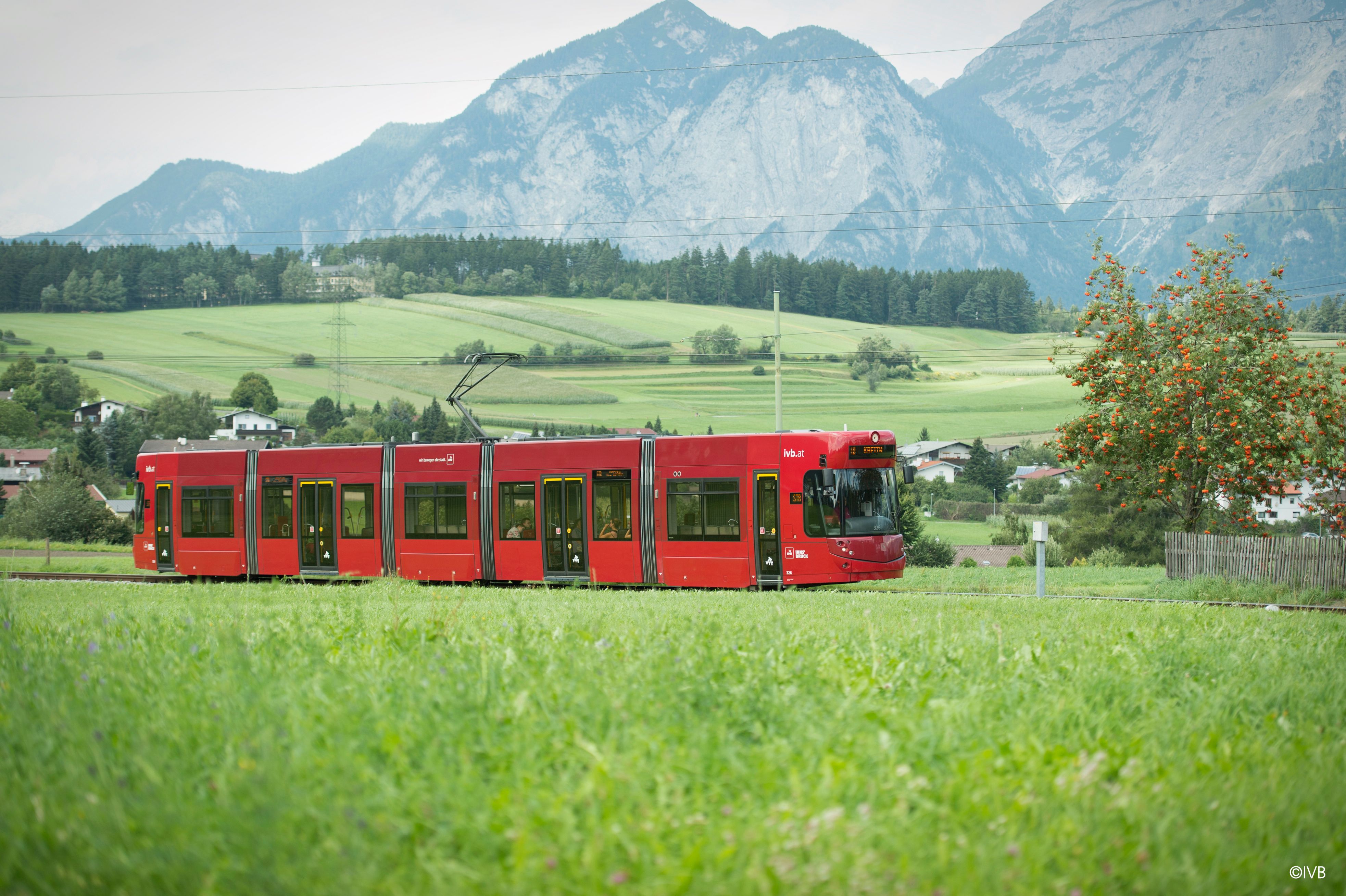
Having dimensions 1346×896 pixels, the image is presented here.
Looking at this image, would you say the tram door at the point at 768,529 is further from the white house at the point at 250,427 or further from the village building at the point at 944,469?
the village building at the point at 944,469

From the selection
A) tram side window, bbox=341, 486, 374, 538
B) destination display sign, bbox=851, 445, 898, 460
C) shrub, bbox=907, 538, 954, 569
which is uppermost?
destination display sign, bbox=851, 445, 898, 460

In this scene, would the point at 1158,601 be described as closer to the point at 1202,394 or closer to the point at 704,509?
the point at 1202,394

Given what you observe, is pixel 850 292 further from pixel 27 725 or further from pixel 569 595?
pixel 27 725

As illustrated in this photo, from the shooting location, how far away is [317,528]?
23.8m

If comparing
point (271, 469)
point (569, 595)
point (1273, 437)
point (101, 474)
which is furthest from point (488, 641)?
point (101, 474)

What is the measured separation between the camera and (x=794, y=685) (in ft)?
18.3

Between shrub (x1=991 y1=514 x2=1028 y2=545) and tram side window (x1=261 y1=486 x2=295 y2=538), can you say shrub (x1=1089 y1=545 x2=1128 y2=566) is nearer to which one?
shrub (x1=991 y1=514 x2=1028 y2=545)

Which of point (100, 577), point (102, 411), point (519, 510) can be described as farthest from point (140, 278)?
point (519, 510)

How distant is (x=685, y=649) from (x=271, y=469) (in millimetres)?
20462

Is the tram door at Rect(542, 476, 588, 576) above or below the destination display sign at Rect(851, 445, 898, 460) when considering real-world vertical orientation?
below

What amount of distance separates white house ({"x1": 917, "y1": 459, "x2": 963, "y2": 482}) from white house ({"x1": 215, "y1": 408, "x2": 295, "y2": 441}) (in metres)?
68.3

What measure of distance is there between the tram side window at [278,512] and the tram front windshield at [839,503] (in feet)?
41.8

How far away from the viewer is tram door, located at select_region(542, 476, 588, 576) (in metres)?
21.1

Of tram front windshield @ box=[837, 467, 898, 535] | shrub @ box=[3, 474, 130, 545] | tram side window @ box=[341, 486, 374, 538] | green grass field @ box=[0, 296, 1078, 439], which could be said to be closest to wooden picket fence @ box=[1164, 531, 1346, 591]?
tram front windshield @ box=[837, 467, 898, 535]
